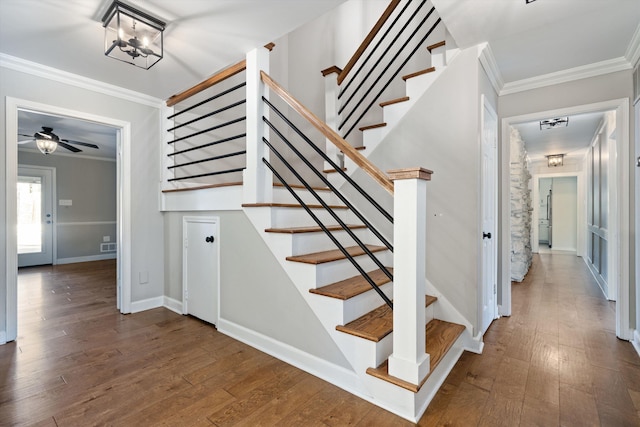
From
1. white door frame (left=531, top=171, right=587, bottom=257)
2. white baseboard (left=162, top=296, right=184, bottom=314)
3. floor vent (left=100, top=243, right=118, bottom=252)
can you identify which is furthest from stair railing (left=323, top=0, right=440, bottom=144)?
floor vent (left=100, top=243, right=118, bottom=252)

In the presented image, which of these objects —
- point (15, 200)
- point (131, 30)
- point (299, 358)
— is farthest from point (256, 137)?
point (15, 200)

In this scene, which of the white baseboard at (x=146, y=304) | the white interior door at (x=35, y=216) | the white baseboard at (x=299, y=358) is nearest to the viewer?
the white baseboard at (x=299, y=358)

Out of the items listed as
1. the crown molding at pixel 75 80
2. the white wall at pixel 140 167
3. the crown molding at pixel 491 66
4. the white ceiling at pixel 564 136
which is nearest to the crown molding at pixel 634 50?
the crown molding at pixel 491 66

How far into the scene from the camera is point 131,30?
190 cm

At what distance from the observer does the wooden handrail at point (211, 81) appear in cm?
246

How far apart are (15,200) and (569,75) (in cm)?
482

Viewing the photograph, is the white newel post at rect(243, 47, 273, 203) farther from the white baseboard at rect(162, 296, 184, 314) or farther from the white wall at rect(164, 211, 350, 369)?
the white baseboard at rect(162, 296, 184, 314)

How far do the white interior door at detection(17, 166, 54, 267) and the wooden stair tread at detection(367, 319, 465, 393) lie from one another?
727cm

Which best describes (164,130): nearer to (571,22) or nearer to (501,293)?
(571,22)

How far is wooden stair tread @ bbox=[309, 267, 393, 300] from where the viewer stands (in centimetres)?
179

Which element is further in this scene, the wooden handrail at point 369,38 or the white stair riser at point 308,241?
the wooden handrail at point 369,38

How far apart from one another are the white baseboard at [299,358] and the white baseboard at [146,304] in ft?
3.81

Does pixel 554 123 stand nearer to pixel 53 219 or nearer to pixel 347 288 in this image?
pixel 347 288

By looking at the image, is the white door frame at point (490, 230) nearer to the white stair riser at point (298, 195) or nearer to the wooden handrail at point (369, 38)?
the wooden handrail at point (369, 38)
